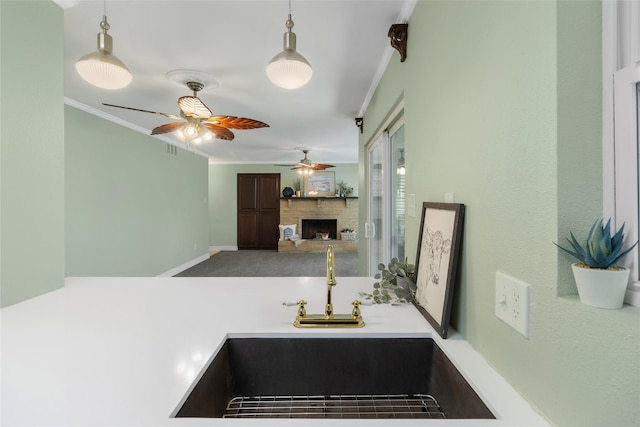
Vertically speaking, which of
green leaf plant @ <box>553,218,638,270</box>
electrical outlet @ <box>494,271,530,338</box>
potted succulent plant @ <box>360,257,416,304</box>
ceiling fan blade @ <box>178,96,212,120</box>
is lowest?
potted succulent plant @ <box>360,257,416,304</box>

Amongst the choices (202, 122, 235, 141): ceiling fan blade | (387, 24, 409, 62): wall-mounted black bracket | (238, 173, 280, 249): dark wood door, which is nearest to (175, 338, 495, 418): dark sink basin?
(387, 24, 409, 62): wall-mounted black bracket

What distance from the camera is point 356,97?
3.28 meters

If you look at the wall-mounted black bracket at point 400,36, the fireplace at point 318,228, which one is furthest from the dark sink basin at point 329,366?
the fireplace at point 318,228

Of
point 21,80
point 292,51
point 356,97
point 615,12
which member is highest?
point 356,97

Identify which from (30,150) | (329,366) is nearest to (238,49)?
(30,150)

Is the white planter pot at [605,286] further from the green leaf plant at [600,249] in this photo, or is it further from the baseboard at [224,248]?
the baseboard at [224,248]

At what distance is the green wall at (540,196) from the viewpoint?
1.67ft

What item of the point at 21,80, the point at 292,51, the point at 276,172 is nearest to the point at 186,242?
the point at 276,172

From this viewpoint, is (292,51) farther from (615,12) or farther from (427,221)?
(615,12)

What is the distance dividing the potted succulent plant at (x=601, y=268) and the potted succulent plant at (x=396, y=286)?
2.37 ft

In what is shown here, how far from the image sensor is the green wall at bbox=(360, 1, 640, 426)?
0.51 m

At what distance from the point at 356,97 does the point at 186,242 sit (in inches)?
175

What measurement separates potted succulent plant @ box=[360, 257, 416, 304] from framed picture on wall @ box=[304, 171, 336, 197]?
7.15m

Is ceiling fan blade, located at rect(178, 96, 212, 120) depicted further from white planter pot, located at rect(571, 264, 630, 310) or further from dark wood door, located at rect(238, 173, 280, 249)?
dark wood door, located at rect(238, 173, 280, 249)
